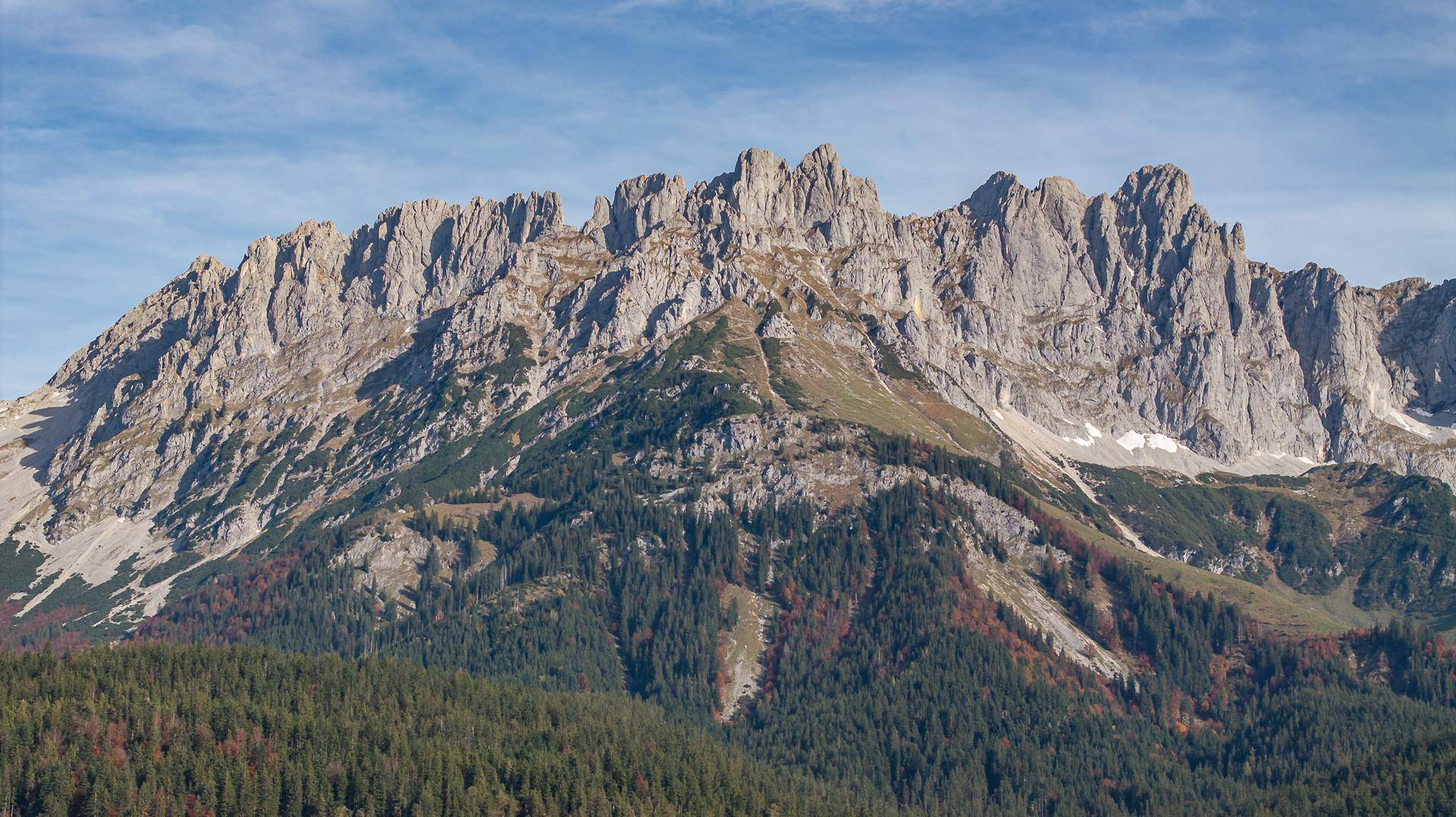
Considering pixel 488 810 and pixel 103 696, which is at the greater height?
pixel 103 696

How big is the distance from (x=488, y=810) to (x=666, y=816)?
989 inches

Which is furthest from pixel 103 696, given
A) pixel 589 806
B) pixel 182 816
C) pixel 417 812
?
pixel 589 806

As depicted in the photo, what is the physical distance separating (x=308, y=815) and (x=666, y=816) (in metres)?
46.4

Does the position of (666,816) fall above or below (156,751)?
below

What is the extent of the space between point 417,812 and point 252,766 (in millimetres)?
22687

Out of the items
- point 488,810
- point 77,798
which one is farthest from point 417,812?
point 77,798

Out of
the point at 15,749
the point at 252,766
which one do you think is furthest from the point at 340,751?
the point at 15,749

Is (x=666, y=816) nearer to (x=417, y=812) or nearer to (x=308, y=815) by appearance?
(x=417, y=812)

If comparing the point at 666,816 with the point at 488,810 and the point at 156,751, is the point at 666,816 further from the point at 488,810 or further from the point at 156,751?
the point at 156,751

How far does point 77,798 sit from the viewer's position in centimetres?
17488

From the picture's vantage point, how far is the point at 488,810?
187625 mm

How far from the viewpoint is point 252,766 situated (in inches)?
7402

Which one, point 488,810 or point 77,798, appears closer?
point 77,798

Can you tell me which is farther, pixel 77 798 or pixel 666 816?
pixel 666 816
